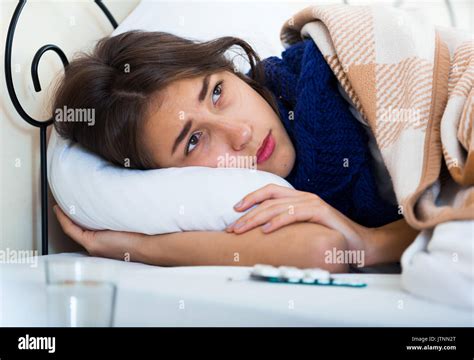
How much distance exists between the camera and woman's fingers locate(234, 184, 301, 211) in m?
1.00

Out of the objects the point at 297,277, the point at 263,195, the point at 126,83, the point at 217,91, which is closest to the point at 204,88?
the point at 217,91

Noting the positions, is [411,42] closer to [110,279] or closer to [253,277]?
[253,277]

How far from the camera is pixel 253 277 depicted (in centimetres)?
81

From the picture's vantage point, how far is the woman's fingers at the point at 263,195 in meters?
1.00

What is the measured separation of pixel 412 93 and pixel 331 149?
7.3 inches

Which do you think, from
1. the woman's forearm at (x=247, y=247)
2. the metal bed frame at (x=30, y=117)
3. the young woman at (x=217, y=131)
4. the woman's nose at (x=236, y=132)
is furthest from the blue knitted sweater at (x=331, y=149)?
the metal bed frame at (x=30, y=117)

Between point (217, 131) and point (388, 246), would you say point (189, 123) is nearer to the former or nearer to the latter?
point (217, 131)

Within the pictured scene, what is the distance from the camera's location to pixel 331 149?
1.12 meters

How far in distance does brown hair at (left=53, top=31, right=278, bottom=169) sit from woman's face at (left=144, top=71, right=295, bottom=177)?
0.03 m

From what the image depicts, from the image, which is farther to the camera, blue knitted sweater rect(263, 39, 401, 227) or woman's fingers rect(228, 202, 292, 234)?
blue knitted sweater rect(263, 39, 401, 227)

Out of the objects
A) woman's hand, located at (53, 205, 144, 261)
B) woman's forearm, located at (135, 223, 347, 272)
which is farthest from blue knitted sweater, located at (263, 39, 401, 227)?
woman's hand, located at (53, 205, 144, 261)

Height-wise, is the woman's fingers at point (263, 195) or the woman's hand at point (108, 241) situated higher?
the woman's fingers at point (263, 195)

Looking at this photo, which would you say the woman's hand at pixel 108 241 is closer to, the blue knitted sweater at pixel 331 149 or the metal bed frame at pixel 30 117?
the metal bed frame at pixel 30 117

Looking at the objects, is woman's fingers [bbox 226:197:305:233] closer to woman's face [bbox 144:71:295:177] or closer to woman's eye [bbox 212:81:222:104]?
woman's face [bbox 144:71:295:177]
